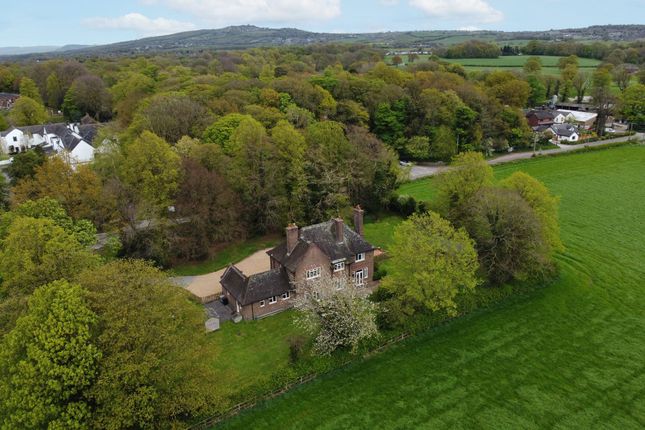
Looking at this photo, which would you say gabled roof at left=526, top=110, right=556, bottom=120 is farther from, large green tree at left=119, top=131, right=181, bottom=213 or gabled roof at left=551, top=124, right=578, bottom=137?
large green tree at left=119, top=131, right=181, bottom=213

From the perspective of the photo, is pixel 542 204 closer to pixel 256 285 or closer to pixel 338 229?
pixel 338 229

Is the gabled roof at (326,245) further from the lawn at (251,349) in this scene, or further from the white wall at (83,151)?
the white wall at (83,151)

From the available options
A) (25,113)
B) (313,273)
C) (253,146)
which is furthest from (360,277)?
(25,113)

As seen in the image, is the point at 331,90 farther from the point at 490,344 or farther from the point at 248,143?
the point at 490,344

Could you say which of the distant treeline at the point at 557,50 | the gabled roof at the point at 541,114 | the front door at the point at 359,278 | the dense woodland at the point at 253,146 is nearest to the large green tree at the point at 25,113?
the dense woodland at the point at 253,146

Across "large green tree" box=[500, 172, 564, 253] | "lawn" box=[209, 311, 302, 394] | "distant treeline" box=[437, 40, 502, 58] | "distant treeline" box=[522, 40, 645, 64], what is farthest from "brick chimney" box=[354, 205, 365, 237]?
"distant treeline" box=[437, 40, 502, 58]
